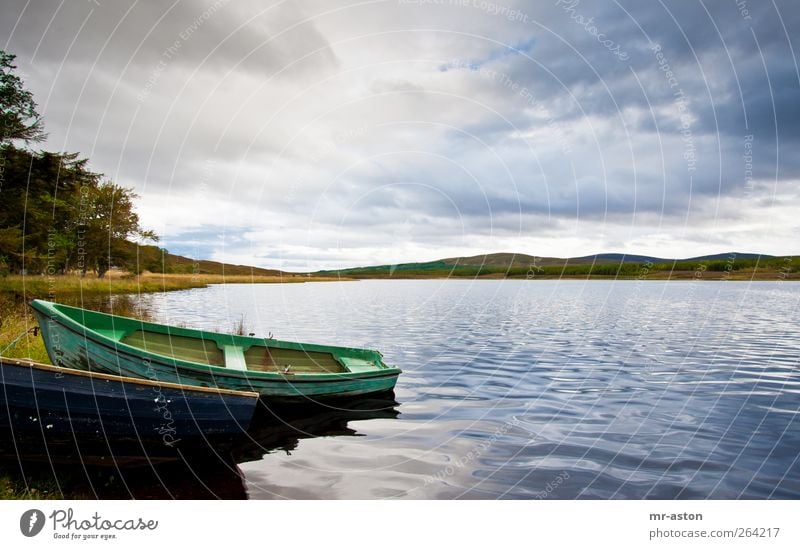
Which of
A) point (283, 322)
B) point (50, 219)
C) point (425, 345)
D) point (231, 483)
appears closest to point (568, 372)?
point (425, 345)

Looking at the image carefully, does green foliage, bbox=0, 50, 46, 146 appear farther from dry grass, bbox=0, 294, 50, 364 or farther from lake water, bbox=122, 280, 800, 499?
lake water, bbox=122, 280, 800, 499

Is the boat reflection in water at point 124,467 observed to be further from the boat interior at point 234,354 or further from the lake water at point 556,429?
the boat interior at point 234,354

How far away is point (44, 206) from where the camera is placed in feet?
104

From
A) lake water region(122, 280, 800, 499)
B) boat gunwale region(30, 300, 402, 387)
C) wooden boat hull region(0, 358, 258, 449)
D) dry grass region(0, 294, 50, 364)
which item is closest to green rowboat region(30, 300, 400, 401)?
boat gunwale region(30, 300, 402, 387)

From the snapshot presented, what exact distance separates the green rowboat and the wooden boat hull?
6.03 ft

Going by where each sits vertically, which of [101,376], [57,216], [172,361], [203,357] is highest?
[57,216]

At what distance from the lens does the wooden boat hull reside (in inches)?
245
